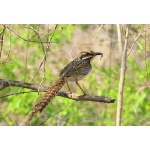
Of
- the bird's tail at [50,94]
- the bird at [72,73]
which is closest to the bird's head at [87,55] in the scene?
the bird at [72,73]

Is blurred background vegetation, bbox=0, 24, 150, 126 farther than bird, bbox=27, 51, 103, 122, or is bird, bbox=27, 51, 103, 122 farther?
blurred background vegetation, bbox=0, 24, 150, 126

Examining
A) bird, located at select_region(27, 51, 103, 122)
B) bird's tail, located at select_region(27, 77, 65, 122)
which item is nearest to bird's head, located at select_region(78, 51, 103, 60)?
bird, located at select_region(27, 51, 103, 122)

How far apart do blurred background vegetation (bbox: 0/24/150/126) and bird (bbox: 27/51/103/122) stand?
76mm

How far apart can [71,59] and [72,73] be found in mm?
232

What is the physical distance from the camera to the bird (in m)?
8.24

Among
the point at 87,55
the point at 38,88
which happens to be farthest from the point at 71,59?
the point at 38,88

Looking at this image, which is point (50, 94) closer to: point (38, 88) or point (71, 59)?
point (38, 88)

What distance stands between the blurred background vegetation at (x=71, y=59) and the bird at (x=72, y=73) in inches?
3.0

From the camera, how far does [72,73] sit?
8.27 metres

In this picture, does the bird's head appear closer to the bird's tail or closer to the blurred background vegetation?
the blurred background vegetation

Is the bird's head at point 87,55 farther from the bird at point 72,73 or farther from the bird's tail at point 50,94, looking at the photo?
the bird's tail at point 50,94

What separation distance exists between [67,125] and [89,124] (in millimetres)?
159
